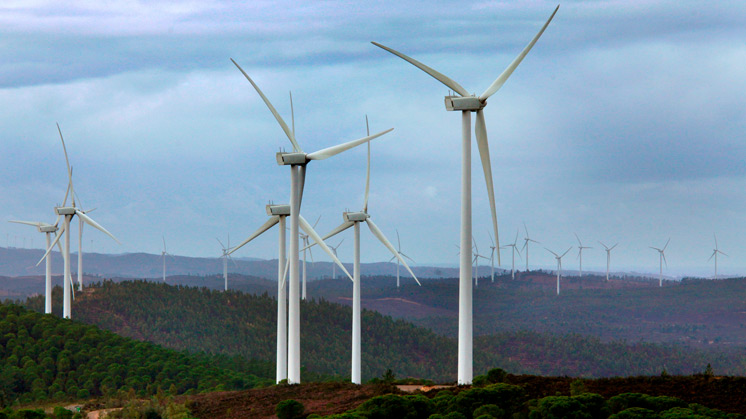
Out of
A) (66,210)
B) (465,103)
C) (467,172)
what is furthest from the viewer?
(66,210)

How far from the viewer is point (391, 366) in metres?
144

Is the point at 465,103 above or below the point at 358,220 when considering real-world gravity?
above

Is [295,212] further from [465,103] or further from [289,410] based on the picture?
[289,410]

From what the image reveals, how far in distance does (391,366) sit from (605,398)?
338 ft

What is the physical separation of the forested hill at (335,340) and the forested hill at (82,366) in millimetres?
31244

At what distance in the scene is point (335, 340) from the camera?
15000cm

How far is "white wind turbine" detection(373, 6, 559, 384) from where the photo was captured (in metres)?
50.5

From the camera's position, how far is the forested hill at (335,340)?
442 feet

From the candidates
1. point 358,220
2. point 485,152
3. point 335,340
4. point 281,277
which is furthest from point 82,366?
point 335,340

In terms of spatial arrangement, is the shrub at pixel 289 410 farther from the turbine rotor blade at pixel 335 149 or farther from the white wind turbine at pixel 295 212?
the turbine rotor blade at pixel 335 149

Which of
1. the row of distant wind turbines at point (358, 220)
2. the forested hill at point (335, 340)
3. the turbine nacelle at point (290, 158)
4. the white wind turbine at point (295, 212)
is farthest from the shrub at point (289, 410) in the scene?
the forested hill at point (335, 340)

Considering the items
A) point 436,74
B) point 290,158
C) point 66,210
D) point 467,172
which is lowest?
point 467,172

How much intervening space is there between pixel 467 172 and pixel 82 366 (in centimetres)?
5353

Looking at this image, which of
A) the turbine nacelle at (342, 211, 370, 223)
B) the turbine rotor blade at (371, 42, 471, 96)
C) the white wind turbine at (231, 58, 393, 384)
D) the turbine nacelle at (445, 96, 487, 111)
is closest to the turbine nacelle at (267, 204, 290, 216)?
the turbine nacelle at (342, 211, 370, 223)
